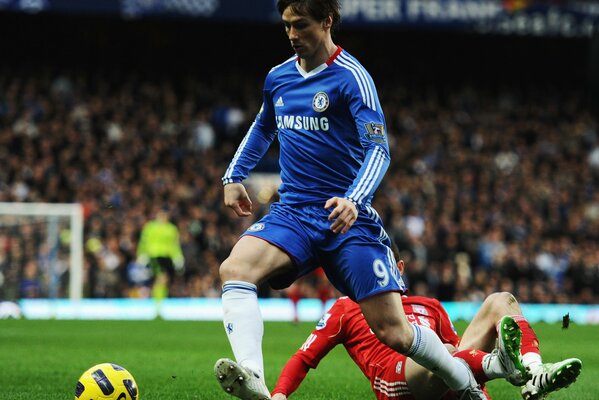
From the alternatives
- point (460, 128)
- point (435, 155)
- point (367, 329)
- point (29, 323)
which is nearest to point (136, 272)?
point (29, 323)

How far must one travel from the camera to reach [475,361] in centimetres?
537

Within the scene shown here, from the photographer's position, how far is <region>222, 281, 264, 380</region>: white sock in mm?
4773

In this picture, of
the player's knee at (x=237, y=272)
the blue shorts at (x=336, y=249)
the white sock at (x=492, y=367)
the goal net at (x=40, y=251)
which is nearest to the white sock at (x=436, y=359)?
the white sock at (x=492, y=367)

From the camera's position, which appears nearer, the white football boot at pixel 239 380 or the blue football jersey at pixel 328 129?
the white football boot at pixel 239 380

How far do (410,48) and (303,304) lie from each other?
1162cm

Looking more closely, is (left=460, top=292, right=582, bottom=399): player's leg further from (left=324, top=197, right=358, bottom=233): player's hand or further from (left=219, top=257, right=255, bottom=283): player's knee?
(left=219, top=257, right=255, bottom=283): player's knee

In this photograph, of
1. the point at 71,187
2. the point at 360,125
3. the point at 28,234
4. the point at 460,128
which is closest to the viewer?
the point at 360,125

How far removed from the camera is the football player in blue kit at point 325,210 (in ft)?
16.0

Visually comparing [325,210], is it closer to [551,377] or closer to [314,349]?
[314,349]

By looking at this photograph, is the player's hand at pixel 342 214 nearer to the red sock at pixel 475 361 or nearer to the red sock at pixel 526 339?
the red sock at pixel 475 361

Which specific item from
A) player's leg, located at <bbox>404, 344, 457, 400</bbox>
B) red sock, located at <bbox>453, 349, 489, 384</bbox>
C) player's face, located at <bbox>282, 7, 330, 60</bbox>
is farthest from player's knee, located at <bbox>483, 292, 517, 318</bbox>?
player's face, located at <bbox>282, 7, 330, 60</bbox>

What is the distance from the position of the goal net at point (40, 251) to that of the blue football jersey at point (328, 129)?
1430 cm

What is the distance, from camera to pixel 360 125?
16.5 feet

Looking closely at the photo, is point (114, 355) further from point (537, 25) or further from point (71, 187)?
point (537, 25)
